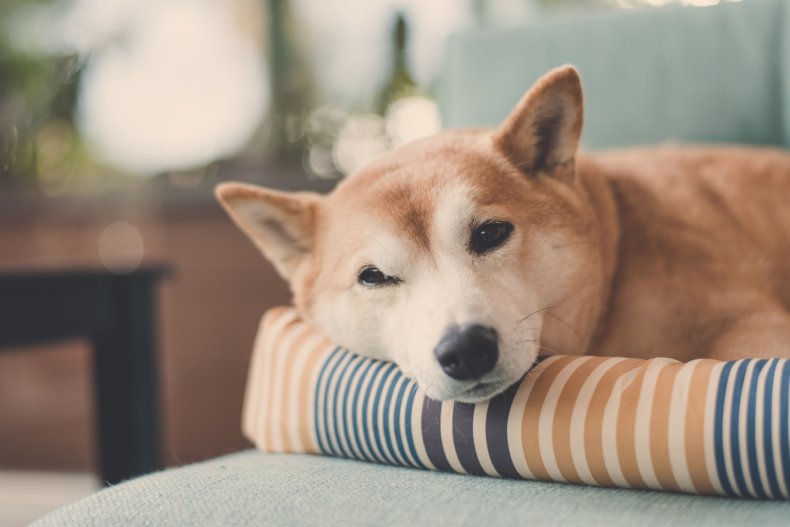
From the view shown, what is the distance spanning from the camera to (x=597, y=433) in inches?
37.2

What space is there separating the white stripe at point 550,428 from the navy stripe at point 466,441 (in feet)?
0.32

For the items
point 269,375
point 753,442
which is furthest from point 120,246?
point 753,442

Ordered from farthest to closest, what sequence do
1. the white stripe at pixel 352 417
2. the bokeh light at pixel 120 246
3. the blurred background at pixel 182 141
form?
1. the bokeh light at pixel 120 246
2. the blurred background at pixel 182 141
3. the white stripe at pixel 352 417

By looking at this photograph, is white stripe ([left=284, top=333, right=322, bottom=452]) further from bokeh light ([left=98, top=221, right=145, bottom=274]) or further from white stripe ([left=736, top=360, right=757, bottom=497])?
bokeh light ([left=98, top=221, right=145, bottom=274])

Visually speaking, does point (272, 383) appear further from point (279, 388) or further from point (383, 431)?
point (383, 431)

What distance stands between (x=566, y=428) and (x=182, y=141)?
2688mm

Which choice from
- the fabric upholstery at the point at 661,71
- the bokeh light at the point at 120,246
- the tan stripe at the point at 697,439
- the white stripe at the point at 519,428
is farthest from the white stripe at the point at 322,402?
the bokeh light at the point at 120,246

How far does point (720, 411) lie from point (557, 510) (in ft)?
0.72

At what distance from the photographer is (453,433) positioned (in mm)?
1062

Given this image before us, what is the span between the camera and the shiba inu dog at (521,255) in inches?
44.4

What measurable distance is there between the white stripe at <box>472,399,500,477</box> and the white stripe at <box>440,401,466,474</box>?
3cm

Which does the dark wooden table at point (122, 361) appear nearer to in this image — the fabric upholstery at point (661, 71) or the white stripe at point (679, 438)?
the fabric upholstery at point (661, 71)

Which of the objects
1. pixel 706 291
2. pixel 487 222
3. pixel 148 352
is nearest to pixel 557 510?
pixel 487 222

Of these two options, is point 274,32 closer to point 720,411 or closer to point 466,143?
point 466,143
